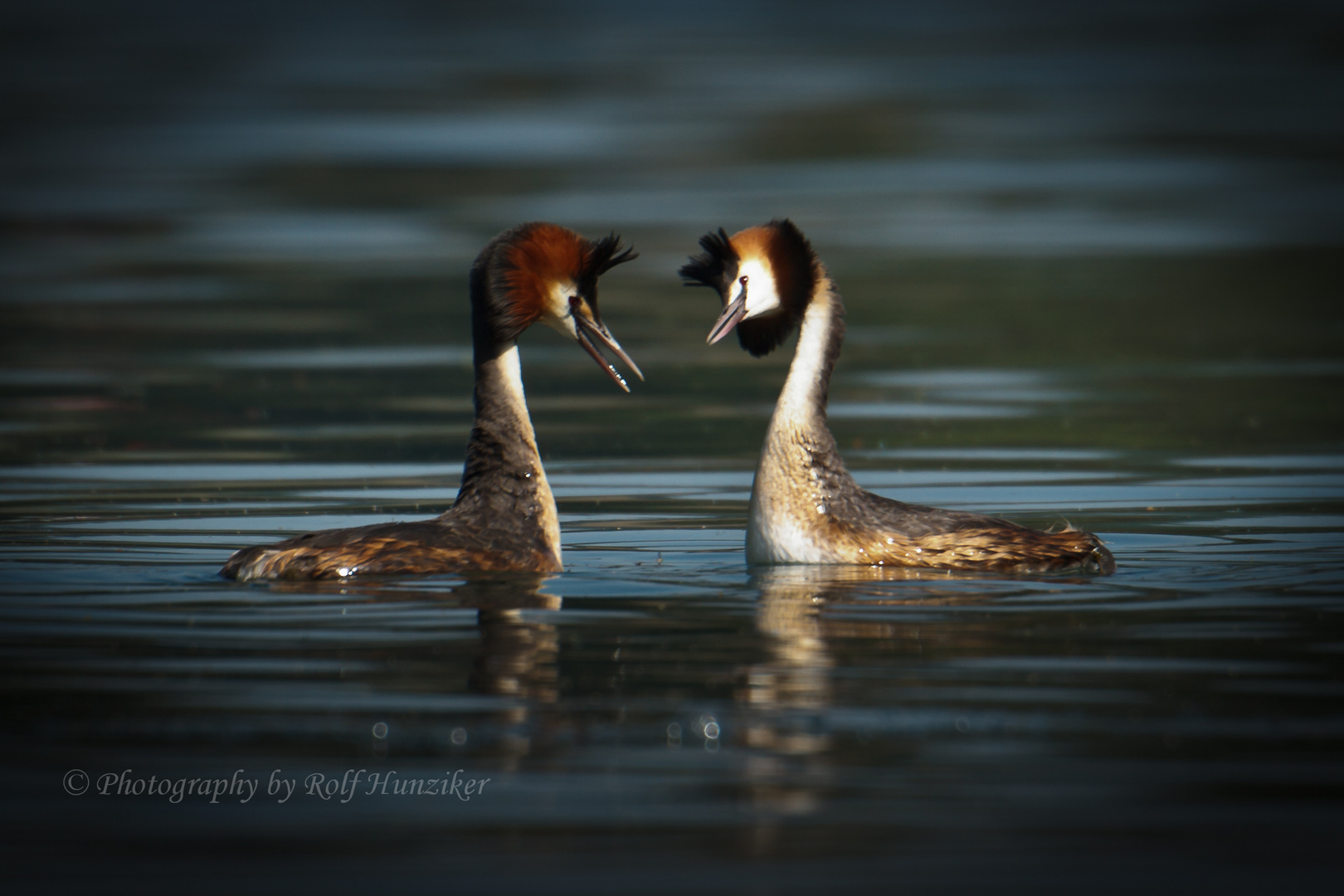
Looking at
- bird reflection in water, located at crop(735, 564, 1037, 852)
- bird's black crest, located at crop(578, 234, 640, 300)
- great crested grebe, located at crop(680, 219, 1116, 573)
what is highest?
bird's black crest, located at crop(578, 234, 640, 300)

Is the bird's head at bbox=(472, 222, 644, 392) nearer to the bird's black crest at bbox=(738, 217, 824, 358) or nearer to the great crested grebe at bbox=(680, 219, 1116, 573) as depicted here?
the great crested grebe at bbox=(680, 219, 1116, 573)

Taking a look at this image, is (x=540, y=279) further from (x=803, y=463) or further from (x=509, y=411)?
(x=803, y=463)

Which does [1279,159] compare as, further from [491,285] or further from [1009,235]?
[491,285]

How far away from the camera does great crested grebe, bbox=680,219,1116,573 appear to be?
11.8 meters

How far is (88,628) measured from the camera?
33.1 ft

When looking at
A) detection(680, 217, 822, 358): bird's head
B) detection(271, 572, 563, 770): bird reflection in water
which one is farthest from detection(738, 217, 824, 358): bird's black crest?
detection(271, 572, 563, 770): bird reflection in water

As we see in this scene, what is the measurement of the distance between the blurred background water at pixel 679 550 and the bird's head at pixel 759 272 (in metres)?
1.39

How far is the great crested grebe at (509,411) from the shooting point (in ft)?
37.1

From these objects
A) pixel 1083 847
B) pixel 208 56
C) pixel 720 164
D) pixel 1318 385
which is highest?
pixel 208 56

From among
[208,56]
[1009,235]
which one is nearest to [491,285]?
[1009,235]

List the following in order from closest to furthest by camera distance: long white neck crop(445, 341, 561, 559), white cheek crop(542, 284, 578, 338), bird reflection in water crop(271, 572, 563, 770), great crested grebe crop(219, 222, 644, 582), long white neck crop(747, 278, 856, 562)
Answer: bird reflection in water crop(271, 572, 563, 770) → great crested grebe crop(219, 222, 644, 582) → long white neck crop(445, 341, 561, 559) → white cheek crop(542, 284, 578, 338) → long white neck crop(747, 278, 856, 562)

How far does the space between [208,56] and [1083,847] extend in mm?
70271

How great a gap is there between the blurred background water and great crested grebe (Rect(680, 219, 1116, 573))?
0.44 m

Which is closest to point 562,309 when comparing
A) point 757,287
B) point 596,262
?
point 596,262
